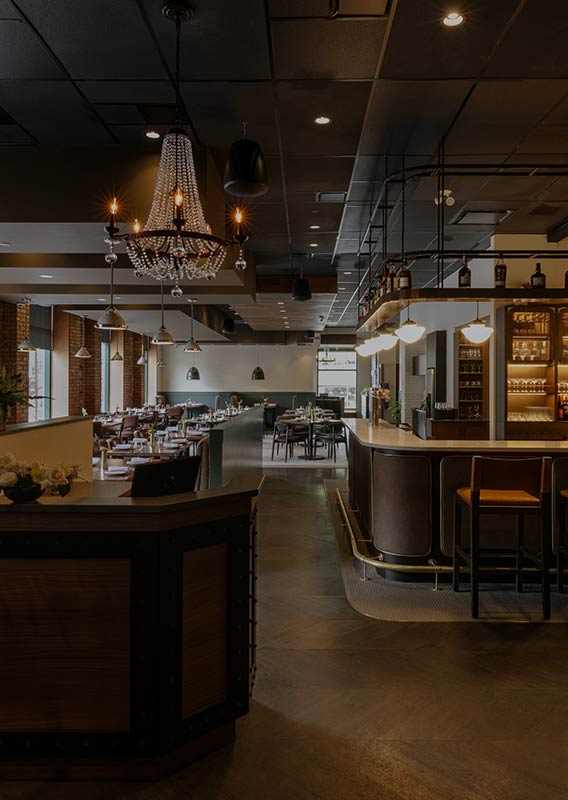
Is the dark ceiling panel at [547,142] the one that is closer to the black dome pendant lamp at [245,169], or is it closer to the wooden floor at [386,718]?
the black dome pendant lamp at [245,169]

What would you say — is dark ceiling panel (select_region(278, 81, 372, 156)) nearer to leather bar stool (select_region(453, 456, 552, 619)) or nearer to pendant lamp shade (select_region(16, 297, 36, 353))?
leather bar stool (select_region(453, 456, 552, 619))

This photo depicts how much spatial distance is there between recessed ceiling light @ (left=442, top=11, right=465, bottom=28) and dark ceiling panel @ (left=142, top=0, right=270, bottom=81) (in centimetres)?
99

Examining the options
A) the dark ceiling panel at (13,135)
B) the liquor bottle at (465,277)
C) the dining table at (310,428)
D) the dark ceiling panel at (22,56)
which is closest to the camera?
the dark ceiling panel at (22,56)

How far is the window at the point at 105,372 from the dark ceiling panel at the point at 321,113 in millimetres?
11741

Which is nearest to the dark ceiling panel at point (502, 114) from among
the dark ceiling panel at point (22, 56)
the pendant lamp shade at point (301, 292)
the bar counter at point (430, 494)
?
the bar counter at point (430, 494)

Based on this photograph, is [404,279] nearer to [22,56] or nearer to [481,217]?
[481,217]

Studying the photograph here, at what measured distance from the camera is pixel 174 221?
323 centimetres

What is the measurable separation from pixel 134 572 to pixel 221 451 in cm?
299

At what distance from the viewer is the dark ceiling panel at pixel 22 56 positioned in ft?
11.3

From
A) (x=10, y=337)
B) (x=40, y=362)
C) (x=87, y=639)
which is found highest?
(x=10, y=337)

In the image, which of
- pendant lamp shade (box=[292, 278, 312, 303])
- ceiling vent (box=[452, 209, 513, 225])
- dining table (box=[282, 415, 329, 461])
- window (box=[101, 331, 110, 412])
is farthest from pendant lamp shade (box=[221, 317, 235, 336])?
ceiling vent (box=[452, 209, 513, 225])

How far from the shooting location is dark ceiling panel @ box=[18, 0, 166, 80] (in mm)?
3207

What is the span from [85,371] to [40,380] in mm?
1598

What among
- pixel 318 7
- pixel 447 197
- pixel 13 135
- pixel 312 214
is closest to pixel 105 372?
pixel 312 214
